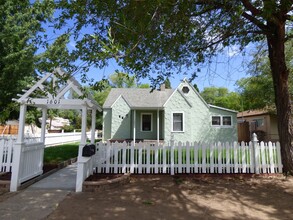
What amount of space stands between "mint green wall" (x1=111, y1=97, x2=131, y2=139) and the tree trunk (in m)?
12.5

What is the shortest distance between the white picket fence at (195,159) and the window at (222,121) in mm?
10315

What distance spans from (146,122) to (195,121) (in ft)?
13.1

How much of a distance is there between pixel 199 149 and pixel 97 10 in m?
5.37

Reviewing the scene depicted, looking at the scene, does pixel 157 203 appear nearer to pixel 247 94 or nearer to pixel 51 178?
pixel 51 178

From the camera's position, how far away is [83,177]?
6.07m

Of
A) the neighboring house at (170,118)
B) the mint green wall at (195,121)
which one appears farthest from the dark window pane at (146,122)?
the mint green wall at (195,121)

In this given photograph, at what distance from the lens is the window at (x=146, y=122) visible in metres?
18.5

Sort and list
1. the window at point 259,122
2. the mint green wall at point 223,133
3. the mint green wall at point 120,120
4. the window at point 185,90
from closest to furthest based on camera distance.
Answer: the mint green wall at point 223,133 → the window at point 185,90 → the mint green wall at point 120,120 → the window at point 259,122

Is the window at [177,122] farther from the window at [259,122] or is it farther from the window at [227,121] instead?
the window at [259,122]

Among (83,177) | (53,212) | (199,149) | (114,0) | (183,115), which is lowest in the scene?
(53,212)

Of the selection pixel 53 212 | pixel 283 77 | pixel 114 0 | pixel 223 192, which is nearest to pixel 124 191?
pixel 53 212

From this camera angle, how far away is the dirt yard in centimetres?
437

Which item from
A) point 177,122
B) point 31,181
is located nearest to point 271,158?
point 31,181

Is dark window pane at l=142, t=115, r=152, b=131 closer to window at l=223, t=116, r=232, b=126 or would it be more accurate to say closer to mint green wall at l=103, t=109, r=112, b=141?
mint green wall at l=103, t=109, r=112, b=141
